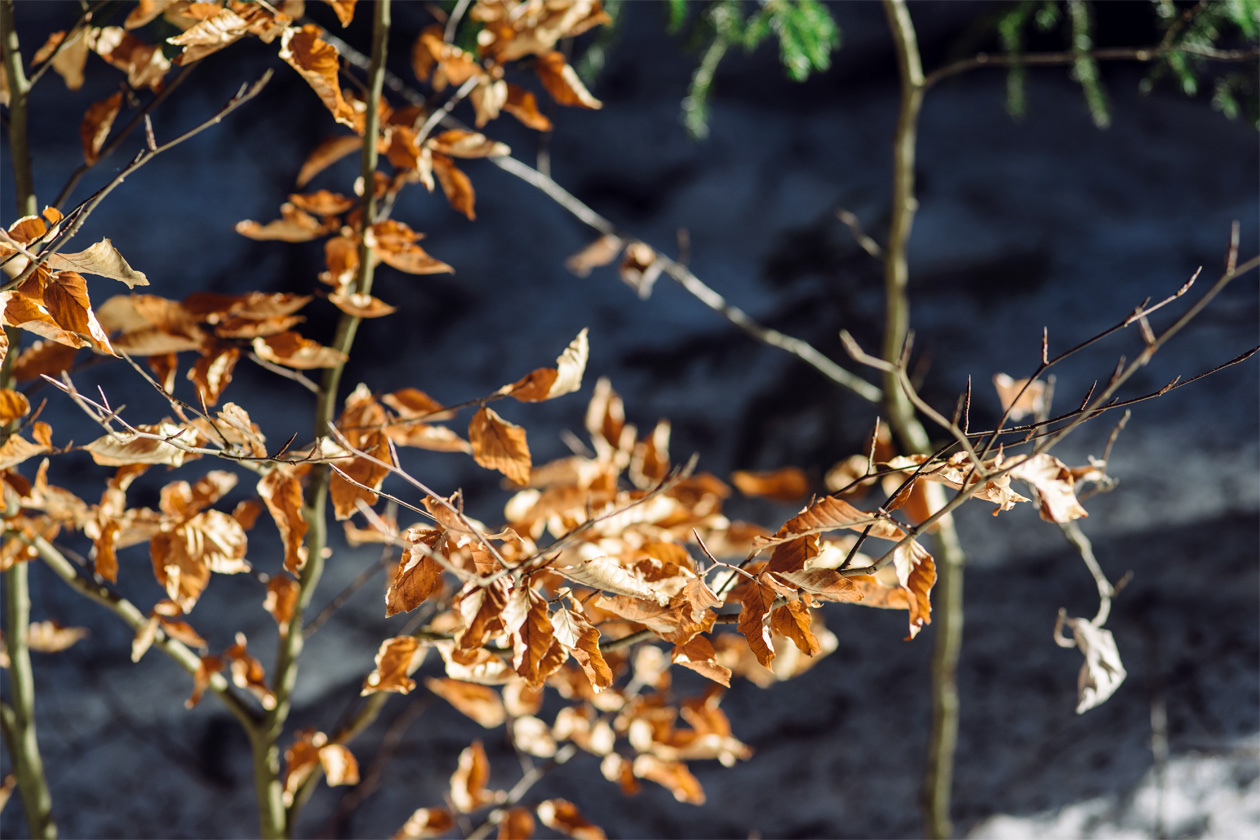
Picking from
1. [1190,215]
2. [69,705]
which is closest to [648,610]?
[69,705]

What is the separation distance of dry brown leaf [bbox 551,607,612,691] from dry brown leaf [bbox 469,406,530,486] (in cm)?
14

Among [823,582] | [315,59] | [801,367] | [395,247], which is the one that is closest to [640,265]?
[395,247]

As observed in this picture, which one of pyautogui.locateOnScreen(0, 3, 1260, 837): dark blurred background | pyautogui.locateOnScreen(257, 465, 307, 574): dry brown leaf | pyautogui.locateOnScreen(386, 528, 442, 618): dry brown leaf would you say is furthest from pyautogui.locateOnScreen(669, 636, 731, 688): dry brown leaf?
pyautogui.locateOnScreen(0, 3, 1260, 837): dark blurred background

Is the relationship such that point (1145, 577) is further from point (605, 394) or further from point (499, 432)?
point (499, 432)

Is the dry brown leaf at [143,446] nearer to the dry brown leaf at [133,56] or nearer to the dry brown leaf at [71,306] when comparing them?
the dry brown leaf at [71,306]

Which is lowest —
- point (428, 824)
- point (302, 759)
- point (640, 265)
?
point (428, 824)

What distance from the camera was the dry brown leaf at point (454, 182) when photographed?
720 millimetres

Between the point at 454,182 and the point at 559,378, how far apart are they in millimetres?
276

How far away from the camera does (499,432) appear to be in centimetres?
61

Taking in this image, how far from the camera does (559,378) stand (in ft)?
A: 1.89

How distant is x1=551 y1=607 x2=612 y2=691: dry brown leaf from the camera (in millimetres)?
492

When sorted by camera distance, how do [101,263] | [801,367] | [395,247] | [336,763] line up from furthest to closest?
[801,367], [336,763], [395,247], [101,263]

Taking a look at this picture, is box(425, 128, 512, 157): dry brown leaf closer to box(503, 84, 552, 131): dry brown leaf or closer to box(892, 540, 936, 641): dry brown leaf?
box(503, 84, 552, 131): dry brown leaf

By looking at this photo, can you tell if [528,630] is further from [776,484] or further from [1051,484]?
[776,484]
